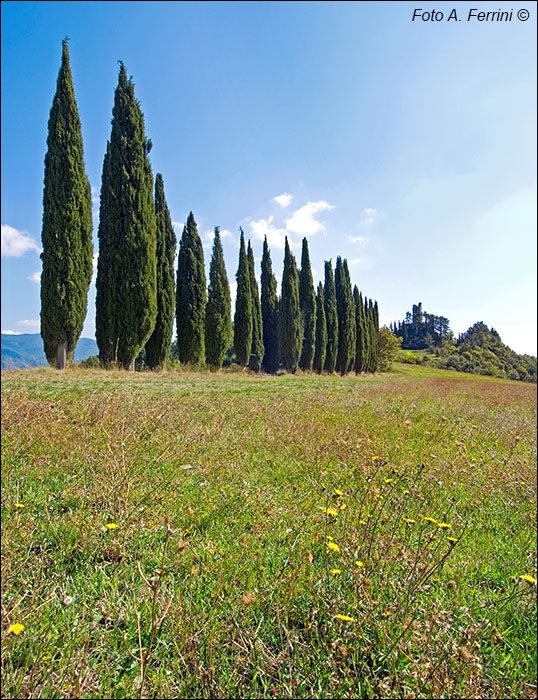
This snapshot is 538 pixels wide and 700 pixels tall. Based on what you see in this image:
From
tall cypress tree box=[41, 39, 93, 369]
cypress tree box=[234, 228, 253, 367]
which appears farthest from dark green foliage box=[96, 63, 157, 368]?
Result: cypress tree box=[234, 228, 253, 367]

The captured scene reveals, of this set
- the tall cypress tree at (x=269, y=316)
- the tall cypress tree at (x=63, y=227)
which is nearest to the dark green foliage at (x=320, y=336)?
the tall cypress tree at (x=269, y=316)

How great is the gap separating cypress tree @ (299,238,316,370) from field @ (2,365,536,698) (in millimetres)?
23884

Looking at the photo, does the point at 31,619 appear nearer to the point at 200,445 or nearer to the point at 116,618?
the point at 116,618

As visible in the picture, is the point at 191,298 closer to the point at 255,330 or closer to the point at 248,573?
the point at 255,330

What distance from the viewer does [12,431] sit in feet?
10.9

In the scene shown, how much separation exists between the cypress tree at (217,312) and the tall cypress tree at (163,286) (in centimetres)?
318

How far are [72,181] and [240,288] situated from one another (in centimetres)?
1281

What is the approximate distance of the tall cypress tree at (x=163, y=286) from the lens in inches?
647

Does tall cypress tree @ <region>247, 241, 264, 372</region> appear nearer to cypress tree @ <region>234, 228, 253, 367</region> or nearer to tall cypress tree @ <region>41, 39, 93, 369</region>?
cypress tree @ <region>234, 228, 253, 367</region>

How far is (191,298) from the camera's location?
19.0 m

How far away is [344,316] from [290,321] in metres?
7.26

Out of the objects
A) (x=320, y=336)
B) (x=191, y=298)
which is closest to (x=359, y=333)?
(x=320, y=336)

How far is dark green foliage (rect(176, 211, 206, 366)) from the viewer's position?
18.6 meters

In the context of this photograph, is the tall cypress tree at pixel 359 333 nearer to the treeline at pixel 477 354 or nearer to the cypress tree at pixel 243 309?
the treeline at pixel 477 354
